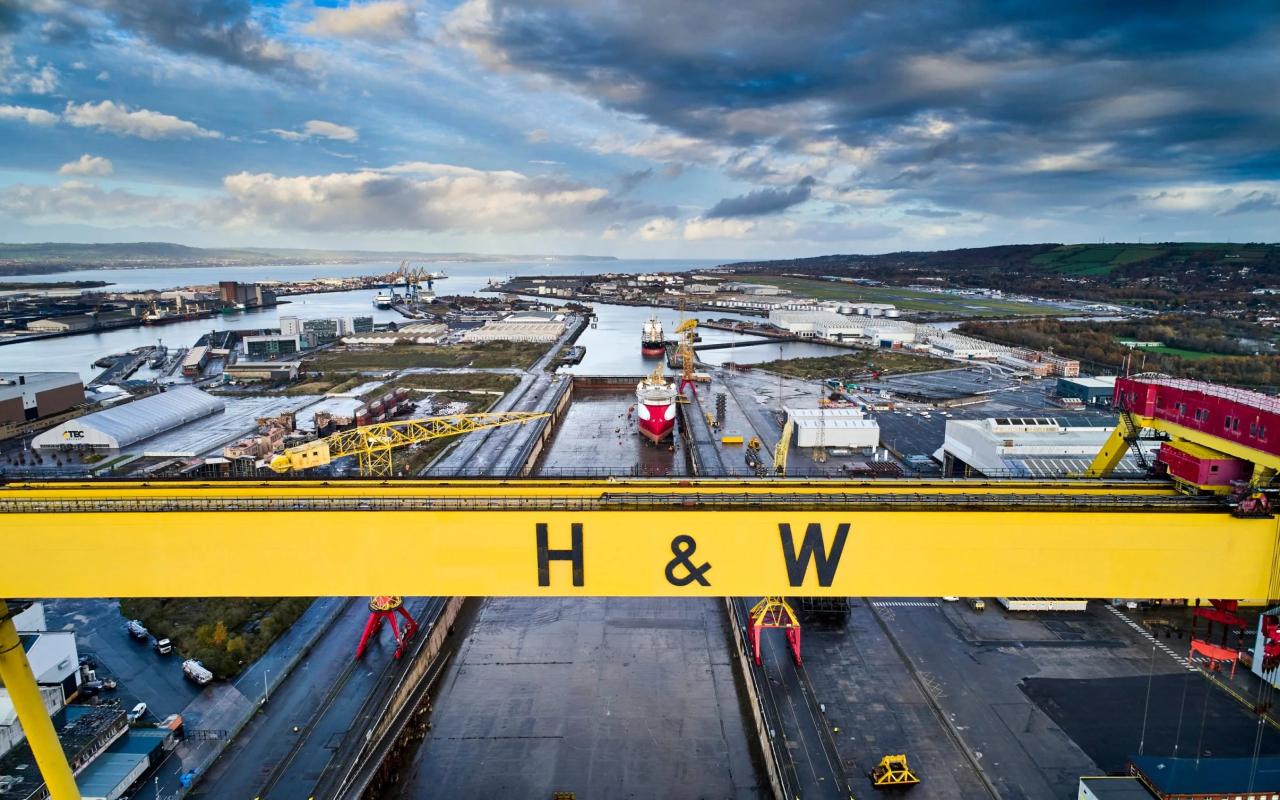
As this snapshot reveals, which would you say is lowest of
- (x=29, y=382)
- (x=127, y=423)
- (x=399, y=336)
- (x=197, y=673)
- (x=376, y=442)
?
(x=197, y=673)

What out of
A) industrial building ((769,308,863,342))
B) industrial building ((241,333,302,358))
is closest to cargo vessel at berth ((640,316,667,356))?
industrial building ((769,308,863,342))

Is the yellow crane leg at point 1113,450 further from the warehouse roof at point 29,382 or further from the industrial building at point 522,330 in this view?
the industrial building at point 522,330

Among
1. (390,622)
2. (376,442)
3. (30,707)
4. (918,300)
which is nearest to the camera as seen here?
(30,707)

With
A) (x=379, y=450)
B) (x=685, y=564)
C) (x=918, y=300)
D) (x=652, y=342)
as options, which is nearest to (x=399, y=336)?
(x=652, y=342)

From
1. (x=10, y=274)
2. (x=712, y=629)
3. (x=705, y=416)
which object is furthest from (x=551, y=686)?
(x=10, y=274)

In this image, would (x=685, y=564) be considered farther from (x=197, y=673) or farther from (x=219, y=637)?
(x=219, y=637)

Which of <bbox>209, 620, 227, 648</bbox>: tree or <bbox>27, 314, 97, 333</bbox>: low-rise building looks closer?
<bbox>209, 620, 227, 648</bbox>: tree

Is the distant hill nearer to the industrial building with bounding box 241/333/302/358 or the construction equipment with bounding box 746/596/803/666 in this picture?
the construction equipment with bounding box 746/596/803/666
